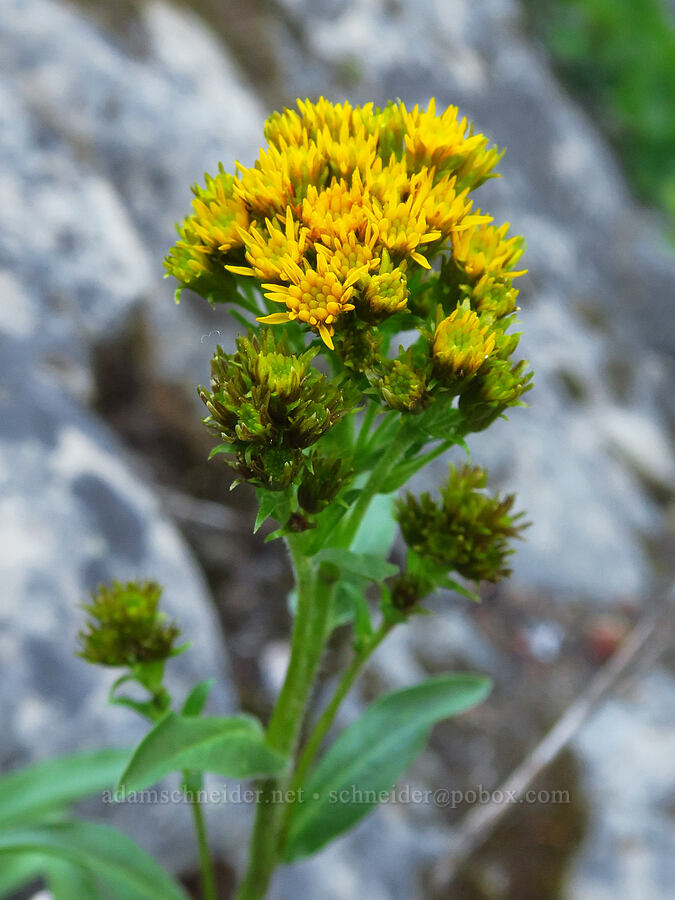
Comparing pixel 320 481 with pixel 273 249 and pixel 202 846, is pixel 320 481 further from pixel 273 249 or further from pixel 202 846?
pixel 202 846

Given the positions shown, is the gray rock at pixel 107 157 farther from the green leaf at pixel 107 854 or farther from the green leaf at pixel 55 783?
the green leaf at pixel 107 854

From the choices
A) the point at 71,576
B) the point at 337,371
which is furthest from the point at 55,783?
the point at 337,371

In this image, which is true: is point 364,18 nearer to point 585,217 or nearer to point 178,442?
point 585,217

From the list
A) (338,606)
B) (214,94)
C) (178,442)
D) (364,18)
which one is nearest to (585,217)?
(364,18)

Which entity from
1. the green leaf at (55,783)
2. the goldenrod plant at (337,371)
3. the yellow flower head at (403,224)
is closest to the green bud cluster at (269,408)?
the goldenrod plant at (337,371)

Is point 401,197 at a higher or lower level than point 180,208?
lower

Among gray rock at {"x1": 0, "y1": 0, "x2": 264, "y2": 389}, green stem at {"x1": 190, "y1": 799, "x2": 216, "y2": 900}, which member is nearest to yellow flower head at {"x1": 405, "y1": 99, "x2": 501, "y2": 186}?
green stem at {"x1": 190, "y1": 799, "x2": 216, "y2": 900}
